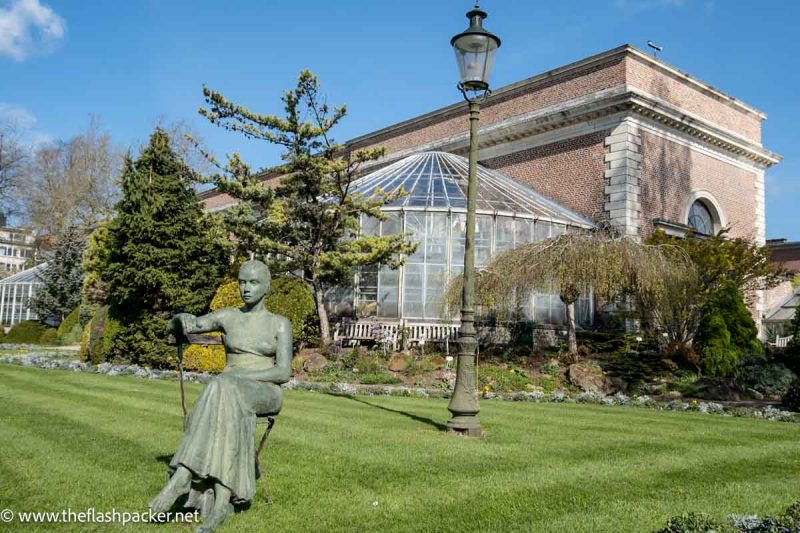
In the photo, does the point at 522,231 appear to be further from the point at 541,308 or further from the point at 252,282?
the point at 252,282

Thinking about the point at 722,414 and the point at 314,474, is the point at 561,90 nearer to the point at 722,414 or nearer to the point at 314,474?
the point at 722,414

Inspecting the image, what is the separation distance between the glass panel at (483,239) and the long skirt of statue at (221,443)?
1396cm

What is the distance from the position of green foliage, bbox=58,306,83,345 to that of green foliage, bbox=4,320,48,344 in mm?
1014

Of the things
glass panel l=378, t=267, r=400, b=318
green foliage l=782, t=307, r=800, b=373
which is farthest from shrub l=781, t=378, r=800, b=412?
glass panel l=378, t=267, r=400, b=318

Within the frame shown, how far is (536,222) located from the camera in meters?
17.9

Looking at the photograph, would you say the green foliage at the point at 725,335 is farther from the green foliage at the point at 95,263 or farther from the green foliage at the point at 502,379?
the green foliage at the point at 95,263

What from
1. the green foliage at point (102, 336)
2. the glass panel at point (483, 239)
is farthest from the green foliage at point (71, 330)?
the glass panel at point (483, 239)

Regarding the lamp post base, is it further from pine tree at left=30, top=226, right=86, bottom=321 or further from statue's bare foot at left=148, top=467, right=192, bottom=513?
pine tree at left=30, top=226, right=86, bottom=321

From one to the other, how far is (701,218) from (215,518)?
78.4 ft

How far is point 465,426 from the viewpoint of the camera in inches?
271

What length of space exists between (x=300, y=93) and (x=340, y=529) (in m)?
12.1

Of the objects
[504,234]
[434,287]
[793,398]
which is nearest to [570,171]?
[504,234]

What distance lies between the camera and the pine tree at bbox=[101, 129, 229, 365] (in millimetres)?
14117

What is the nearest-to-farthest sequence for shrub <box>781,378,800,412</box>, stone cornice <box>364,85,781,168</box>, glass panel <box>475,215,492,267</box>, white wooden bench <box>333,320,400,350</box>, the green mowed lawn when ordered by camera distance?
the green mowed lawn < shrub <box>781,378,800,412</box> < white wooden bench <box>333,320,400,350</box> < glass panel <box>475,215,492,267</box> < stone cornice <box>364,85,781,168</box>
